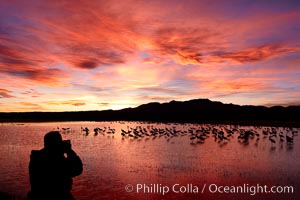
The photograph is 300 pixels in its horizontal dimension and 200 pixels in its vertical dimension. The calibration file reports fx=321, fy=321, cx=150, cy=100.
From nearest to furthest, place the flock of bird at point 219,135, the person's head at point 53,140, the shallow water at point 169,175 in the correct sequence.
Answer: the person's head at point 53,140 → the shallow water at point 169,175 → the flock of bird at point 219,135

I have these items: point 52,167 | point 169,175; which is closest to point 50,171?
point 52,167

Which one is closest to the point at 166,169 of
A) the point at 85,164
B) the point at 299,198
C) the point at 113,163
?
the point at 113,163

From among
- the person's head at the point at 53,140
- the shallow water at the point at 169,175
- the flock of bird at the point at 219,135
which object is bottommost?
the shallow water at the point at 169,175

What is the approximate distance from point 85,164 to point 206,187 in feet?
33.6

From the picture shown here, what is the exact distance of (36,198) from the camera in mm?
5762

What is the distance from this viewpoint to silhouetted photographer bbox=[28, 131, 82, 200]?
18.4 feet

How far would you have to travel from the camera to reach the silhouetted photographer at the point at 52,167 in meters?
5.62

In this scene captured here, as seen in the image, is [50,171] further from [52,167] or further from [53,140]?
[53,140]

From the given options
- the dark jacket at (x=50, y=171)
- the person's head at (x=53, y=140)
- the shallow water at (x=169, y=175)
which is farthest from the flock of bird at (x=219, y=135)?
the person's head at (x=53, y=140)

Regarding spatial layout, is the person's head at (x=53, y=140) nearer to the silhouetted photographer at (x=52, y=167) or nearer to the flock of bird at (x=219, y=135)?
the silhouetted photographer at (x=52, y=167)

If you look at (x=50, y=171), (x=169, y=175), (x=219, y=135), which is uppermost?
(x=50, y=171)

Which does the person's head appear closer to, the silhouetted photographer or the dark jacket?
the silhouetted photographer

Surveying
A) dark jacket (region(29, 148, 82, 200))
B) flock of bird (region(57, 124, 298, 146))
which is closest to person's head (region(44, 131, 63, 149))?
dark jacket (region(29, 148, 82, 200))

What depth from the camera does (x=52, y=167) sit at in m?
5.62
